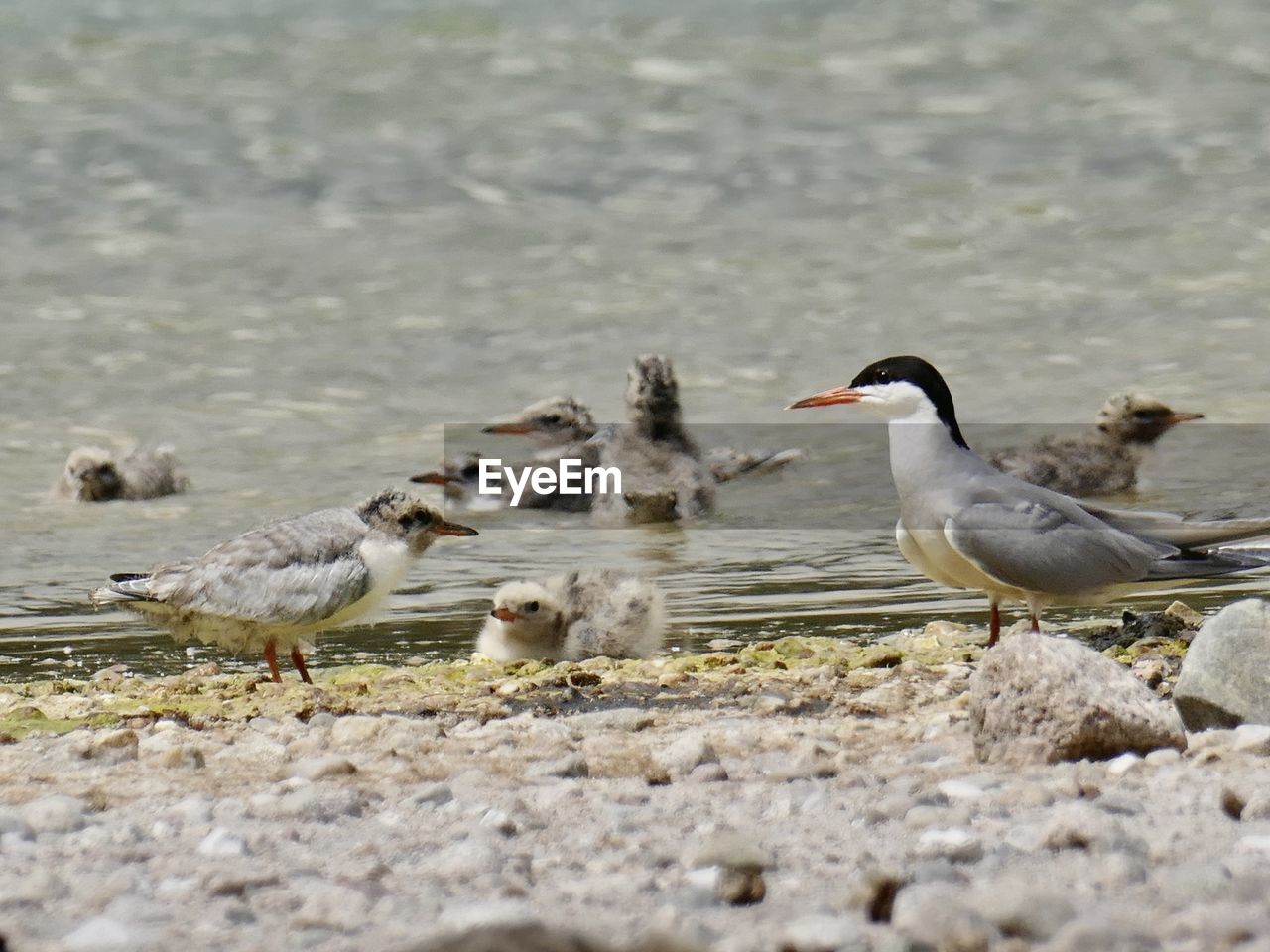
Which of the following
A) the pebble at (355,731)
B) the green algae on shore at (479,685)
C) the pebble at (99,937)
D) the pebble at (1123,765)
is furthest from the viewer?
the green algae on shore at (479,685)

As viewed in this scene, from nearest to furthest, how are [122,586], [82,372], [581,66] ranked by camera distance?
[122,586], [82,372], [581,66]

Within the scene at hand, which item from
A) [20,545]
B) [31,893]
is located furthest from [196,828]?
[20,545]

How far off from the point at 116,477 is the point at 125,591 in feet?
14.4

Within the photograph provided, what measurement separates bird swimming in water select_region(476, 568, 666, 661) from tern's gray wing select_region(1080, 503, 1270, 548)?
1685 mm

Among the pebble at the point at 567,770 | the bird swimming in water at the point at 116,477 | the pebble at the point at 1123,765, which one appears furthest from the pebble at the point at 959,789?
the bird swimming in water at the point at 116,477

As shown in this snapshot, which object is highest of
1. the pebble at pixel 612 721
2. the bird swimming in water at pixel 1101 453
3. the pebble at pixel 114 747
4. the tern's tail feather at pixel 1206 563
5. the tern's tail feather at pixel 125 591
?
the bird swimming in water at pixel 1101 453

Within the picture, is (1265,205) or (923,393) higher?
(1265,205)

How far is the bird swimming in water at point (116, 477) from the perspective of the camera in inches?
428

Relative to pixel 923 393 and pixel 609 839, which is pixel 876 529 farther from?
pixel 609 839

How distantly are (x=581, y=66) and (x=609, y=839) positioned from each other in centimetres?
1724

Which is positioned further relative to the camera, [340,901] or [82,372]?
[82,372]

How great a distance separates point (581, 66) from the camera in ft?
66.2

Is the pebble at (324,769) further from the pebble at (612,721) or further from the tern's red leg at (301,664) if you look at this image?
the tern's red leg at (301,664)

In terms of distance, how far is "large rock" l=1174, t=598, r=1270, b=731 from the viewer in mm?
4699
